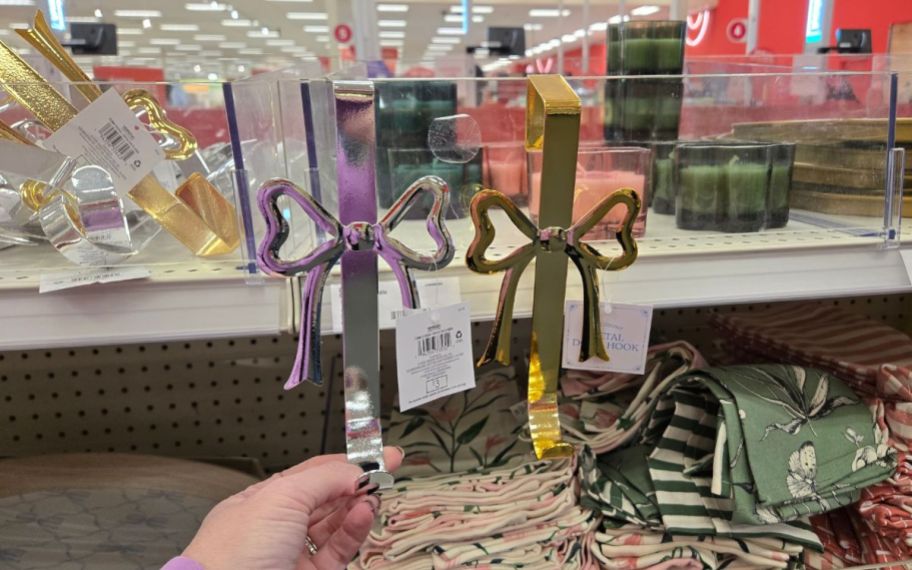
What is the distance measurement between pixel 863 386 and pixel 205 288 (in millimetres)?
675

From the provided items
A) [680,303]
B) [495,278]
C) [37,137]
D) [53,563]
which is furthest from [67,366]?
[680,303]

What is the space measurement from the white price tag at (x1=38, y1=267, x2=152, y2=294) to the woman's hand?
199 mm

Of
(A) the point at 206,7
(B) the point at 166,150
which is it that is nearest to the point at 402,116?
(B) the point at 166,150

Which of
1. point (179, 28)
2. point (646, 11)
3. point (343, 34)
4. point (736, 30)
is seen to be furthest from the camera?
point (179, 28)

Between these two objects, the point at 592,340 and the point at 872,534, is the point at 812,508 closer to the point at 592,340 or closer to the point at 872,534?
the point at 872,534

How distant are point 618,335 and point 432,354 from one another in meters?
0.18

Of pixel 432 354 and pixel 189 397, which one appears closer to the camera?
pixel 432 354

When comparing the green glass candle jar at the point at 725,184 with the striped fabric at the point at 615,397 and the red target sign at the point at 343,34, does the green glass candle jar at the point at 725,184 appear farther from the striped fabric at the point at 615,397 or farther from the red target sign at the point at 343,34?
the red target sign at the point at 343,34

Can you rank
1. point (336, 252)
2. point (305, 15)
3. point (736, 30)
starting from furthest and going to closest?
point (305, 15) < point (736, 30) < point (336, 252)

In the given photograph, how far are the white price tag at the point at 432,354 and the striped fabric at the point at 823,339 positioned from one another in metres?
0.45

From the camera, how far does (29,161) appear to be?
553mm

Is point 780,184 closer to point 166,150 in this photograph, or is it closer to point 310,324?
point 310,324

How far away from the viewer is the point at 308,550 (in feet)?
2.02

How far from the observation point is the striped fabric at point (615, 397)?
2.48 ft
